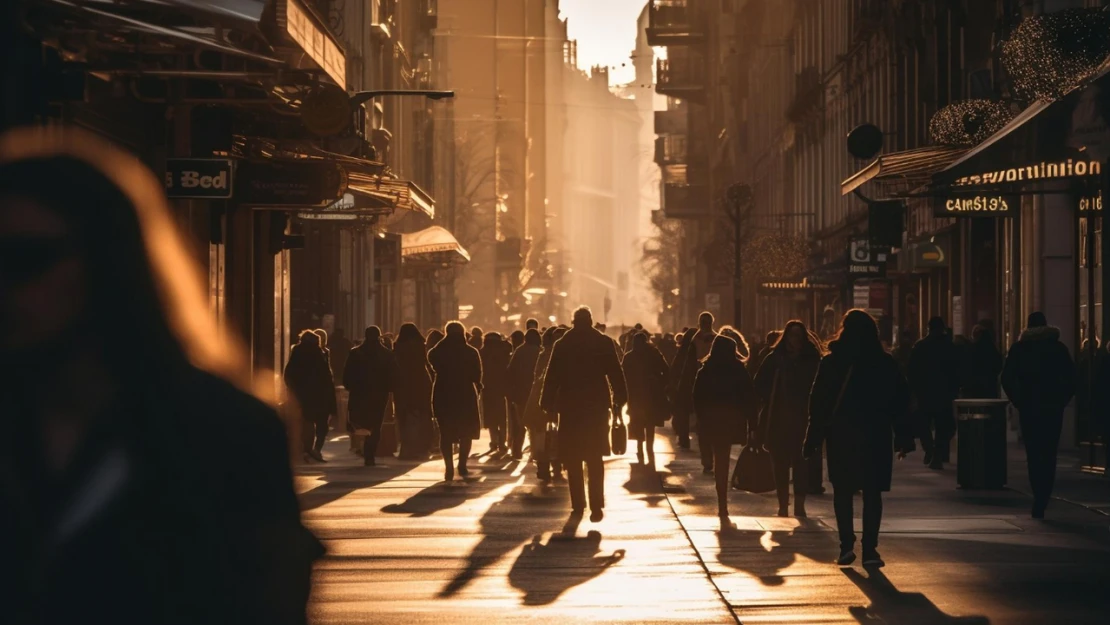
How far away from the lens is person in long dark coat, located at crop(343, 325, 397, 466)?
25.6 m

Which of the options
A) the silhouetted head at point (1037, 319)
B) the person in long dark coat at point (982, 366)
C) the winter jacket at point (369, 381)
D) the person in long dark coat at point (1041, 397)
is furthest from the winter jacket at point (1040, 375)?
the winter jacket at point (369, 381)

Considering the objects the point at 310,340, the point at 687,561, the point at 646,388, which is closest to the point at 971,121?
the point at 646,388

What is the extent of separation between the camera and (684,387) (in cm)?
2534

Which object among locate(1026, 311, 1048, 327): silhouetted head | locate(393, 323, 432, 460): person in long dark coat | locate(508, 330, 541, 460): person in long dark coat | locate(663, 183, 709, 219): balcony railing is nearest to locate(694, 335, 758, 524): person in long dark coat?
locate(1026, 311, 1048, 327): silhouetted head

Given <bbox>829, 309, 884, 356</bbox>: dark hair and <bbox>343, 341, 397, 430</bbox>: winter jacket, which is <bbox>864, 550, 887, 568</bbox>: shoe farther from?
<bbox>343, 341, 397, 430</bbox>: winter jacket

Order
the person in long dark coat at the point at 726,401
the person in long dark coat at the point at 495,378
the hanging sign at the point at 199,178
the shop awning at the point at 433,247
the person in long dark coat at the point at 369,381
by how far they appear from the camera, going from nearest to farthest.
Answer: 1. the person in long dark coat at the point at 726,401
2. the hanging sign at the point at 199,178
3. the person in long dark coat at the point at 369,381
4. the person in long dark coat at the point at 495,378
5. the shop awning at the point at 433,247

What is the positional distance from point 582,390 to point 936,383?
891 cm

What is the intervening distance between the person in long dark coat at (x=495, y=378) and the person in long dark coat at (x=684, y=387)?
7.72 ft

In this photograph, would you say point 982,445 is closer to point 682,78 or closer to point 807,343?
point 807,343

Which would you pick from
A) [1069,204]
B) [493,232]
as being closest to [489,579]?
[1069,204]

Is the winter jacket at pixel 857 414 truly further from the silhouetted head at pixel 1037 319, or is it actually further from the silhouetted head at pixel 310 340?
the silhouetted head at pixel 310 340

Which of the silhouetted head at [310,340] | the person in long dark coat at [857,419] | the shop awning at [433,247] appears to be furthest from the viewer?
the shop awning at [433,247]

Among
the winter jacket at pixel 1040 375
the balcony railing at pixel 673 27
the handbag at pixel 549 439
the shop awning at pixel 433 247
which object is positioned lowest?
the handbag at pixel 549 439

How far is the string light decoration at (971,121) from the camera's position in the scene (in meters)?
26.5
